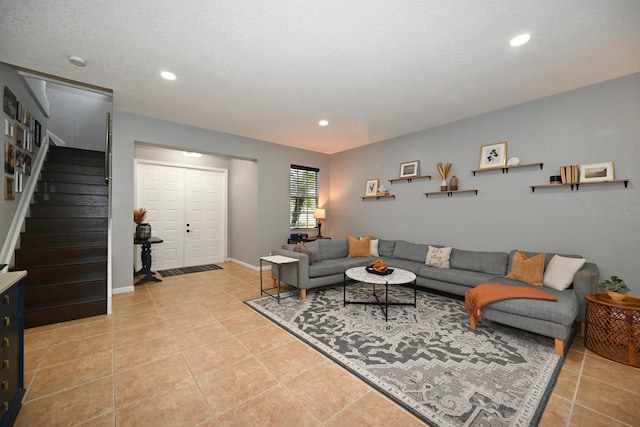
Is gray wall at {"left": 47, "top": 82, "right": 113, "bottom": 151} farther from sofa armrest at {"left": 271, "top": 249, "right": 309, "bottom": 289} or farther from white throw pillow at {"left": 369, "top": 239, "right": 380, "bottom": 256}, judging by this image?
white throw pillow at {"left": 369, "top": 239, "right": 380, "bottom": 256}

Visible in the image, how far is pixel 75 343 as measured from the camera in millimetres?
2666

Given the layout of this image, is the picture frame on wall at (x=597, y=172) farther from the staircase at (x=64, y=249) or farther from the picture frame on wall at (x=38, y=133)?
the picture frame on wall at (x=38, y=133)

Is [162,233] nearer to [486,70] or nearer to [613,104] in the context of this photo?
[486,70]

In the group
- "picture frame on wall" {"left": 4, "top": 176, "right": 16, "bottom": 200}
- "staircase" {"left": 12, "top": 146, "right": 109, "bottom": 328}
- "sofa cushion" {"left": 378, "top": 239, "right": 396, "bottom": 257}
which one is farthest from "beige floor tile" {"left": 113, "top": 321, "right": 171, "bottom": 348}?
"sofa cushion" {"left": 378, "top": 239, "right": 396, "bottom": 257}

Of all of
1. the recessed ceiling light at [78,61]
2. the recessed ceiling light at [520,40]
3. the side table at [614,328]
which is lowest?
the side table at [614,328]

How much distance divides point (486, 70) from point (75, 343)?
204 inches

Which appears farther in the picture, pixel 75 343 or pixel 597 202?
pixel 597 202

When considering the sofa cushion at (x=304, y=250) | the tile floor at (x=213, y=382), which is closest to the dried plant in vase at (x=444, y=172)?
the sofa cushion at (x=304, y=250)

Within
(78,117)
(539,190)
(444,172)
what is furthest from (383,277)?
(78,117)

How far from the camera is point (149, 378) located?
2.13 meters

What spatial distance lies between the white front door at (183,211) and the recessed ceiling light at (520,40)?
6.16 m

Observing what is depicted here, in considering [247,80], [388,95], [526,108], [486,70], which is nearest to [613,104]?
[526,108]

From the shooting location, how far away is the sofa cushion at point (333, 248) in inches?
194

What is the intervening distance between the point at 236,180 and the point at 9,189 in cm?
384
